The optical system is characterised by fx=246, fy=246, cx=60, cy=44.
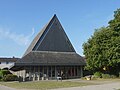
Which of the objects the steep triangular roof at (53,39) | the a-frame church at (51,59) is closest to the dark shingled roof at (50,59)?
the a-frame church at (51,59)

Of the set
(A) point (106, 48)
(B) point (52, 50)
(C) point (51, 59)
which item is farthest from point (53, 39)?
(A) point (106, 48)

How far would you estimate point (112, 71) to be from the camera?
40094 millimetres

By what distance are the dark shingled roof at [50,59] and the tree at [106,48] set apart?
472 cm

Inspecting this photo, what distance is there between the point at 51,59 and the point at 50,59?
18 cm

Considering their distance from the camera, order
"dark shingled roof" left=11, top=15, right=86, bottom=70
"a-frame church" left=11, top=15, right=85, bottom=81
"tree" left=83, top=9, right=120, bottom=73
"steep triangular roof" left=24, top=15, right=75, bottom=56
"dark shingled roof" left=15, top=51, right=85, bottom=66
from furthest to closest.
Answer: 1. "steep triangular roof" left=24, top=15, right=75, bottom=56
2. "dark shingled roof" left=11, top=15, right=86, bottom=70
3. "a-frame church" left=11, top=15, right=85, bottom=81
4. "dark shingled roof" left=15, top=51, right=85, bottom=66
5. "tree" left=83, top=9, right=120, bottom=73

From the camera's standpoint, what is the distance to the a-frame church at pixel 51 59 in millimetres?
41281

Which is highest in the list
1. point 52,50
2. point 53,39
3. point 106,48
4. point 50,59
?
point 53,39

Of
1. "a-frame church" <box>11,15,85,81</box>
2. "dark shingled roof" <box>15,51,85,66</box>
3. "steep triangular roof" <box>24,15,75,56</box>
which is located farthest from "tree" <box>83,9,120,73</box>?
"steep triangular roof" <box>24,15,75,56</box>

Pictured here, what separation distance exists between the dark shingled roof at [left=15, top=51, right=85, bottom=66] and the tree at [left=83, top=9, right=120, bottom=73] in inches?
186

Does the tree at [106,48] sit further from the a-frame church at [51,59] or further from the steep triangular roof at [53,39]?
the steep triangular roof at [53,39]

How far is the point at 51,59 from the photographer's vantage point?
1689 inches

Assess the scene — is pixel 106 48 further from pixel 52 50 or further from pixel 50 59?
pixel 52 50

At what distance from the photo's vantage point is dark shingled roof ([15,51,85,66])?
4000 cm

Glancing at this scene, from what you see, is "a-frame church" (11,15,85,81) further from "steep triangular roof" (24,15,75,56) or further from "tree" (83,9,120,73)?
"tree" (83,9,120,73)
